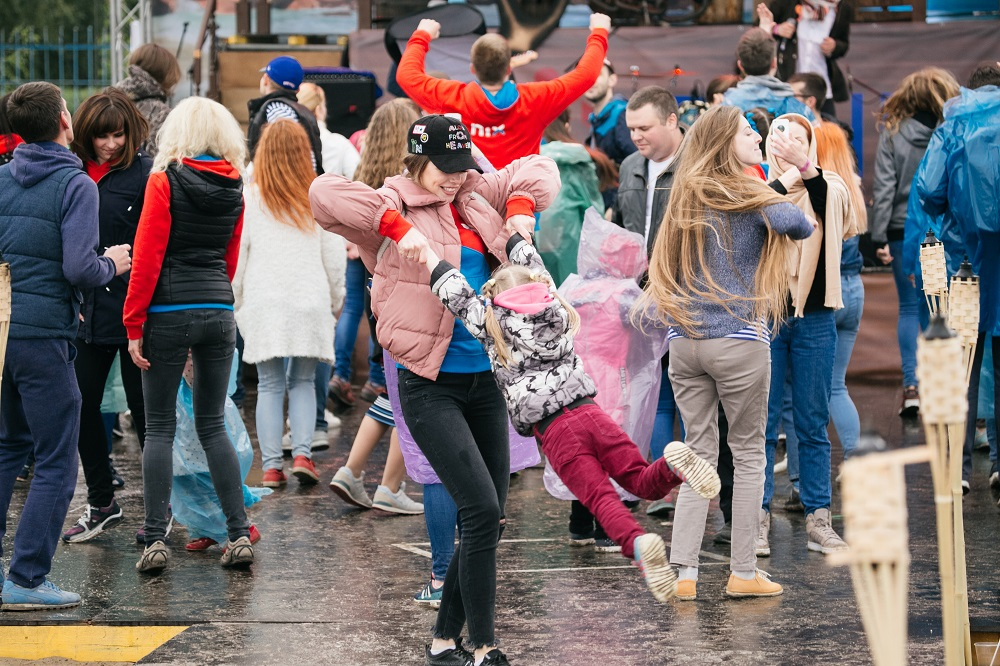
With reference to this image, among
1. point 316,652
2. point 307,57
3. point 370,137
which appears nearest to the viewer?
point 316,652

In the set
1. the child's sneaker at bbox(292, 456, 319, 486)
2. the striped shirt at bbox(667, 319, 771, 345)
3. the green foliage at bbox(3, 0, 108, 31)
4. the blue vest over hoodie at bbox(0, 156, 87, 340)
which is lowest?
the child's sneaker at bbox(292, 456, 319, 486)

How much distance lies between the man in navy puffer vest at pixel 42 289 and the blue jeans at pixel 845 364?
3.46 m

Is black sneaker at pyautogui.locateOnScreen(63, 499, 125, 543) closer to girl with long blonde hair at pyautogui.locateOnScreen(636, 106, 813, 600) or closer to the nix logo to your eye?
the nix logo

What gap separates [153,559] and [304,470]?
5.43 feet

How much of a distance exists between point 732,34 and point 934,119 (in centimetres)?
476

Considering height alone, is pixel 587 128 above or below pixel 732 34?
below

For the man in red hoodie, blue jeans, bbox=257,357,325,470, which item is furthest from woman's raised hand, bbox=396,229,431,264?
blue jeans, bbox=257,357,325,470

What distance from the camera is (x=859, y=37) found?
12.3m

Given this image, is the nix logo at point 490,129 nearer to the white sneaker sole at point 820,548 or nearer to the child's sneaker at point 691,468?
the white sneaker sole at point 820,548

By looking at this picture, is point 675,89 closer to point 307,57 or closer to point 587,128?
point 587,128

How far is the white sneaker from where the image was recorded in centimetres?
654

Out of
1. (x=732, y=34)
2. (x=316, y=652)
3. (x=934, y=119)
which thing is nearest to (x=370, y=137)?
(x=316, y=652)

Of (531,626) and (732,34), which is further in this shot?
(732,34)

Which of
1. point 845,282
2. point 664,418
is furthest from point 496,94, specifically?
point 845,282
